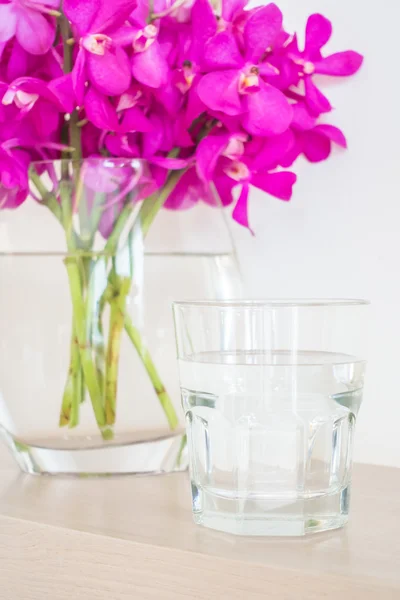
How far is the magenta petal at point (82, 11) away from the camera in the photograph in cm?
61

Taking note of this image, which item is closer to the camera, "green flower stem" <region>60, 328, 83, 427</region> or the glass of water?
the glass of water

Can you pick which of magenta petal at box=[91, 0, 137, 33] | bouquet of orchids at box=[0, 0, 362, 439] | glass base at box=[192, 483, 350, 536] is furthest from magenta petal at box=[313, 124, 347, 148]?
glass base at box=[192, 483, 350, 536]

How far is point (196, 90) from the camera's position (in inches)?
26.0

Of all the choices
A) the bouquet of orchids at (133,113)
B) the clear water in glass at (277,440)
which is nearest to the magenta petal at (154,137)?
the bouquet of orchids at (133,113)

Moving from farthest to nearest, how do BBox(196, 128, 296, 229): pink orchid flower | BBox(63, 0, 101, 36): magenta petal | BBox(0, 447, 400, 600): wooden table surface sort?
BBox(196, 128, 296, 229): pink orchid flower → BBox(63, 0, 101, 36): magenta petal → BBox(0, 447, 400, 600): wooden table surface

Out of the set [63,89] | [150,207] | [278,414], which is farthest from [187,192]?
→ [278,414]

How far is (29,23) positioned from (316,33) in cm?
25

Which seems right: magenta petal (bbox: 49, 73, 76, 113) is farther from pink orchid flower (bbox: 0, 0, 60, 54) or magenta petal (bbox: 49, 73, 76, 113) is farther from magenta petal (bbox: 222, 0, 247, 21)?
magenta petal (bbox: 222, 0, 247, 21)

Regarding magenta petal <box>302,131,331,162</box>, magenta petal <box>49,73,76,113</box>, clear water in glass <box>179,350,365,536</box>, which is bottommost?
clear water in glass <box>179,350,365,536</box>

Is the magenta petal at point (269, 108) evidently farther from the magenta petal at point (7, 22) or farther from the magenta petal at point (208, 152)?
the magenta petal at point (7, 22)

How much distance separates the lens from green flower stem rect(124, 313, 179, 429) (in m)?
0.69

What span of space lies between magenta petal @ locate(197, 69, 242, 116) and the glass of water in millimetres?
184

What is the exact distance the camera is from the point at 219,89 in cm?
65

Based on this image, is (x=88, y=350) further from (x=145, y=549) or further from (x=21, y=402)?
(x=145, y=549)
